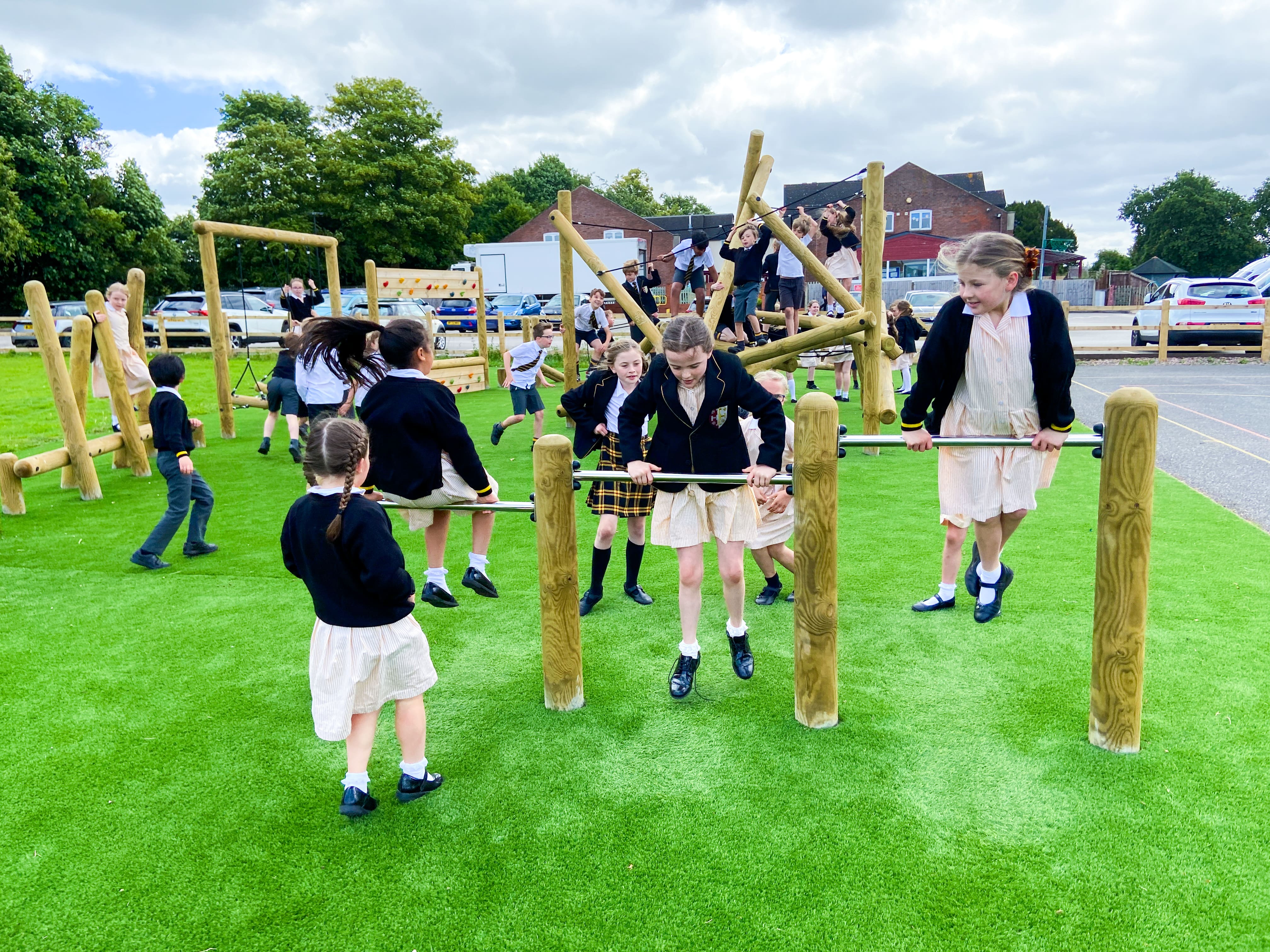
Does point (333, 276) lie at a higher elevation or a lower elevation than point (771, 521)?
higher

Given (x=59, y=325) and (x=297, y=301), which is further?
(x=59, y=325)

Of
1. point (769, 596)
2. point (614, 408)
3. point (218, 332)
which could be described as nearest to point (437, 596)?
point (614, 408)

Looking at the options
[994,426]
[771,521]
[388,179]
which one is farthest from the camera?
[388,179]

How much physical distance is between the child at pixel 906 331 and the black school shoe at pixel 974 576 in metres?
9.56

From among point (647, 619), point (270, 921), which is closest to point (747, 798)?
point (270, 921)

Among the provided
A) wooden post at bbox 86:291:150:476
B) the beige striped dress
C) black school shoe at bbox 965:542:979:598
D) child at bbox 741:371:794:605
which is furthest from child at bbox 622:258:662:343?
the beige striped dress

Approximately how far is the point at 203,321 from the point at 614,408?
956 inches

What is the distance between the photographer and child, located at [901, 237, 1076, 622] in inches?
149

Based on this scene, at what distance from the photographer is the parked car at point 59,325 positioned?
79.7 ft

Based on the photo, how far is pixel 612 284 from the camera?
9070 mm

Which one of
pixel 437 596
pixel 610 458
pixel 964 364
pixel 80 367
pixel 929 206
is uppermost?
pixel 929 206

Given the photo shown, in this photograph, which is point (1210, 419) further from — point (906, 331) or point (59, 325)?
point (59, 325)

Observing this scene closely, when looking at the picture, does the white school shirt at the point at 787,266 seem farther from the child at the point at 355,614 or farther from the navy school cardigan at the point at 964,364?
the child at the point at 355,614

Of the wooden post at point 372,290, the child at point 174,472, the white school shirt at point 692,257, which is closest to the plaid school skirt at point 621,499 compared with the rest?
the child at point 174,472
